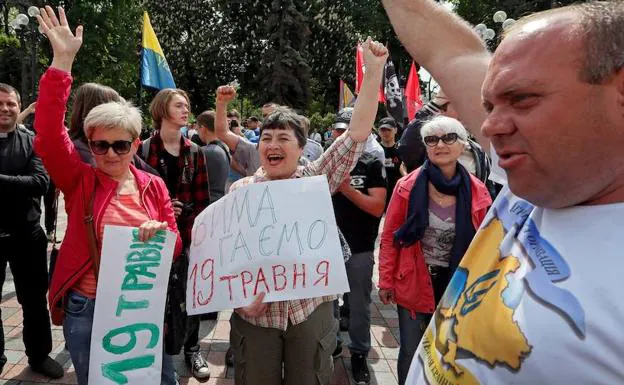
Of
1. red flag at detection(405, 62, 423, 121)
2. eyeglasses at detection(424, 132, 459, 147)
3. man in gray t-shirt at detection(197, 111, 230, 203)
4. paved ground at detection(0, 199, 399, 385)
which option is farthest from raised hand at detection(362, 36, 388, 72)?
red flag at detection(405, 62, 423, 121)

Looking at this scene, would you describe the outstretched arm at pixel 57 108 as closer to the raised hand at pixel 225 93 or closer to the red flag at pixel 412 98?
the raised hand at pixel 225 93

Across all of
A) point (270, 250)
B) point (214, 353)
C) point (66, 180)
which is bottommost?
point (214, 353)

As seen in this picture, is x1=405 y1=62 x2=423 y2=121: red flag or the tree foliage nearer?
x1=405 y1=62 x2=423 y2=121: red flag

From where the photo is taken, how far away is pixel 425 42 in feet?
5.06

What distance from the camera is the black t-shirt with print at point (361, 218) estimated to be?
3.33 m

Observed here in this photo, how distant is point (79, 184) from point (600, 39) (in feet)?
6.88

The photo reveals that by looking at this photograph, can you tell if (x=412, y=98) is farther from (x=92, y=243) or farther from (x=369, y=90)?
(x=92, y=243)

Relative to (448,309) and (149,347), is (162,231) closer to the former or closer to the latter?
(149,347)

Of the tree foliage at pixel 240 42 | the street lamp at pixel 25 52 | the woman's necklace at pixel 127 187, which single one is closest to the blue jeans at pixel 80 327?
the woman's necklace at pixel 127 187

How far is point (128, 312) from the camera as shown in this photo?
2.04m

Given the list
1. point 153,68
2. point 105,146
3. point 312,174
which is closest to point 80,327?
point 105,146

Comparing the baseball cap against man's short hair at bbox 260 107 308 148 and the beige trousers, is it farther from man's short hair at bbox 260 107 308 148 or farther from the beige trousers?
the beige trousers

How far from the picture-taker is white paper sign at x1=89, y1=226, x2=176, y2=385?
1996 mm

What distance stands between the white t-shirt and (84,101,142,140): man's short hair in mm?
1758
